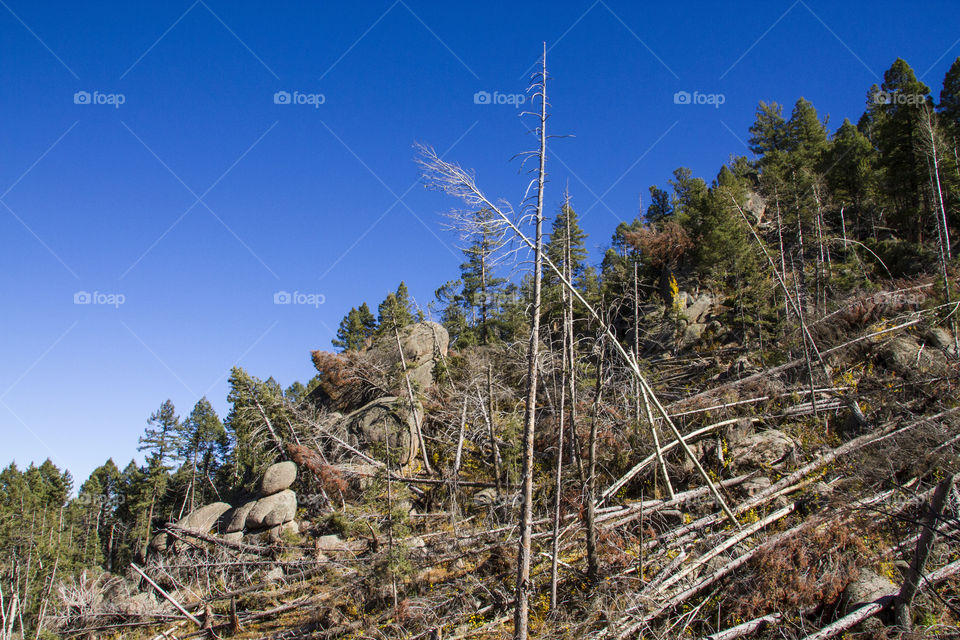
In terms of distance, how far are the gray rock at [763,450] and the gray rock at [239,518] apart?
67.3ft

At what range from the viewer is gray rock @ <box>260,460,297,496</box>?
23406mm

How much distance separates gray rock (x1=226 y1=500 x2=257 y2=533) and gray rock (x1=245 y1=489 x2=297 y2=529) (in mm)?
174

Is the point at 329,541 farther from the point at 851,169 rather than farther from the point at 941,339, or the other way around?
the point at 851,169

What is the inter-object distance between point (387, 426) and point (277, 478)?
5862 mm

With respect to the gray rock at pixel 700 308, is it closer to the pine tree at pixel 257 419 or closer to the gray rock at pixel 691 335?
the gray rock at pixel 691 335

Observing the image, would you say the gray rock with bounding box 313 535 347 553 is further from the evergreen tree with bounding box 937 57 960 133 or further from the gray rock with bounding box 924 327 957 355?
the evergreen tree with bounding box 937 57 960 133

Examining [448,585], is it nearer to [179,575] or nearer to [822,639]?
[822,639]

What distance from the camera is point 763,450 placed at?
13594 millimetres

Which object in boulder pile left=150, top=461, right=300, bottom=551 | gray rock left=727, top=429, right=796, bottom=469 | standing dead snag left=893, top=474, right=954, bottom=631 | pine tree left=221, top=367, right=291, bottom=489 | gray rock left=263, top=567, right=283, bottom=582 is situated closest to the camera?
standing dead snag left=893, top=474, right=954, bottom=631

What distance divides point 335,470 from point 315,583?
7210mm

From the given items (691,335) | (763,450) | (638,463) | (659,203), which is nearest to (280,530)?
(638,463)

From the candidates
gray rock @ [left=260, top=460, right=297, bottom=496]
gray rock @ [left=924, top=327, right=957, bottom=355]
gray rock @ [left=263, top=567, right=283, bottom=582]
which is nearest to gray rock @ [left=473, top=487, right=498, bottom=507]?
gray rock @ [left=263, top=567, right=283, bottom=582]

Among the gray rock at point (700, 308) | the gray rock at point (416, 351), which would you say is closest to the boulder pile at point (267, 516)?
the gray rock at point (416, 351)

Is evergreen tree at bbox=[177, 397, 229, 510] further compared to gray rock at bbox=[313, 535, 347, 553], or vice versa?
evergreen tree at bbox=[177, 397, 229, 510]
